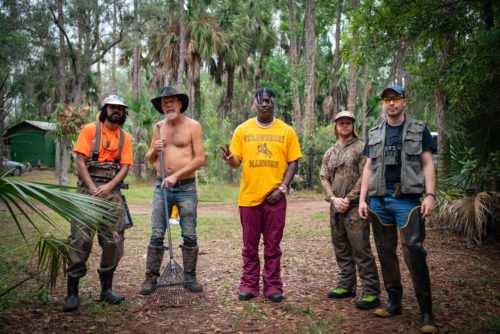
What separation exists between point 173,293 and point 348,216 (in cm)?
201

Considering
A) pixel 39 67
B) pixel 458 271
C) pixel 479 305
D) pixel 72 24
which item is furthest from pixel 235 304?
pixel 39 67

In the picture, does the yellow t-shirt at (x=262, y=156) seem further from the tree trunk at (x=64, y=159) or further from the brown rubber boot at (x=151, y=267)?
the tree trunk at (x=64, y=159)

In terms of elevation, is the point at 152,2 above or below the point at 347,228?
above

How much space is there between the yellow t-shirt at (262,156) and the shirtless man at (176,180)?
55 cm

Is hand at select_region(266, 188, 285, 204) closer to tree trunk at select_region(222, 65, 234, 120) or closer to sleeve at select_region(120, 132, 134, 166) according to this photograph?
sleeve at select_region(120, 132, 134, 166)

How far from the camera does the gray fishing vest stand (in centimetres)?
392

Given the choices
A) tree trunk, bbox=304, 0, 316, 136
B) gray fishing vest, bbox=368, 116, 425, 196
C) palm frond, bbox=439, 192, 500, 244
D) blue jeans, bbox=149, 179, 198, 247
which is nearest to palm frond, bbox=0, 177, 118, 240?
blue jeans, bbox=149, 179, 198, 247

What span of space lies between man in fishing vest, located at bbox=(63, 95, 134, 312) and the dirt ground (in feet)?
1.03

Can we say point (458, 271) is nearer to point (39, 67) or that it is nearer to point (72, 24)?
point (72, 24)

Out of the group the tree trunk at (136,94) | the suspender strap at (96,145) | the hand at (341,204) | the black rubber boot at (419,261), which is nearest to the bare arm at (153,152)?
the suspender strap at (96,145)

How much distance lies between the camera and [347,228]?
15.2ft

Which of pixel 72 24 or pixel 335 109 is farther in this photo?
pixel 335 109

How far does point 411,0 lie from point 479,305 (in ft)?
12.5

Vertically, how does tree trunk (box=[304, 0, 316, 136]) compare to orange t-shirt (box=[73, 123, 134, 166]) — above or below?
above
